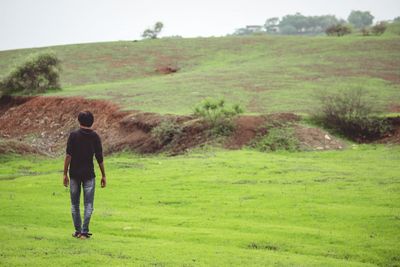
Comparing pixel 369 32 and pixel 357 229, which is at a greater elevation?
pixel 369 32

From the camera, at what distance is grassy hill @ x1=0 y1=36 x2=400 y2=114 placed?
1999 inches

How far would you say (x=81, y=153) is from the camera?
582 inches

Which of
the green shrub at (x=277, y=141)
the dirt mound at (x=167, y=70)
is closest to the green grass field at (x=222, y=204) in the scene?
the green shrub at (x=277, y=141)

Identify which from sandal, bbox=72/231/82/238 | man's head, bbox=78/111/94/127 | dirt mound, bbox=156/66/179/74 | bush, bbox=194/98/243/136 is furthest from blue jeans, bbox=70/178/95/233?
dirt mound, bbox=156/66/179/74

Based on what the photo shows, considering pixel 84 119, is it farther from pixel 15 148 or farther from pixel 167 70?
pixel 167 70

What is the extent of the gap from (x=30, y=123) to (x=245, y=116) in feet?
76.1

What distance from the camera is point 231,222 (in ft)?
60.3

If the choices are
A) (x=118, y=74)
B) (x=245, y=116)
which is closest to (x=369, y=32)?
(x=118, y=74)

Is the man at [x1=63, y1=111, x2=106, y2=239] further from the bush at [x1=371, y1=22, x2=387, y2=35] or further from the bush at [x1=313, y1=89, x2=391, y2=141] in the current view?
the bush at [x1=371, y1=22, x2=387, y2=35]

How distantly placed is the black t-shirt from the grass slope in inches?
73.0

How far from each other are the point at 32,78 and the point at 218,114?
32193mm

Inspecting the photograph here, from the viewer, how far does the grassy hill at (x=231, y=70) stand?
167 ft

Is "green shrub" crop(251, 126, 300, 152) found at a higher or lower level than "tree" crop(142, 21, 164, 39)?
lower

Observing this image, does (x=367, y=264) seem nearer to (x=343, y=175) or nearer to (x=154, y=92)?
(x=343, y=175)
